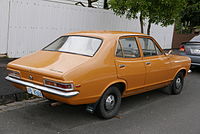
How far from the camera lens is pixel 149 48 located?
590cm

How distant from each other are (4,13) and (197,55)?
6.80m

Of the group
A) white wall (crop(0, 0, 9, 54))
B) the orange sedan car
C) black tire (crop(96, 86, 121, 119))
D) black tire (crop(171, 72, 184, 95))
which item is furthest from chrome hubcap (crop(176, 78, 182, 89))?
white wall (crop(0, 0, 9, 54))

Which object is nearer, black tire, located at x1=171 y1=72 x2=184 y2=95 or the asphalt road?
the asphalt road

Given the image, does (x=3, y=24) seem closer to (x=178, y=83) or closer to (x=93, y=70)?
(x=93, y=70)

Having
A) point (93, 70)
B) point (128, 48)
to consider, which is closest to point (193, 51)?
point (128, 48)

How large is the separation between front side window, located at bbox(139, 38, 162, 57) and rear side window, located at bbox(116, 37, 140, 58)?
26 centimetres

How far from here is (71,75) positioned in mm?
4082

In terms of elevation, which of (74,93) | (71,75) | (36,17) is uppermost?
(36,17)

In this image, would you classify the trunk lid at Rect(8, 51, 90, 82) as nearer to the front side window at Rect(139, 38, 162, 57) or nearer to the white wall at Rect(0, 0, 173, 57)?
the front side window at Rect(139, 38, 162, 57)

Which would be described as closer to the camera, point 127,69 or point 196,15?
point 127,69

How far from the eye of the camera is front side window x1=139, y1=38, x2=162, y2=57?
571 centimetres

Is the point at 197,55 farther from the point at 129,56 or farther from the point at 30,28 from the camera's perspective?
the point at 30,28

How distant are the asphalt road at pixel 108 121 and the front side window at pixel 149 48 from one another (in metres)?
1.17

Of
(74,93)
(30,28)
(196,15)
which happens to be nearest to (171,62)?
(74,93)
